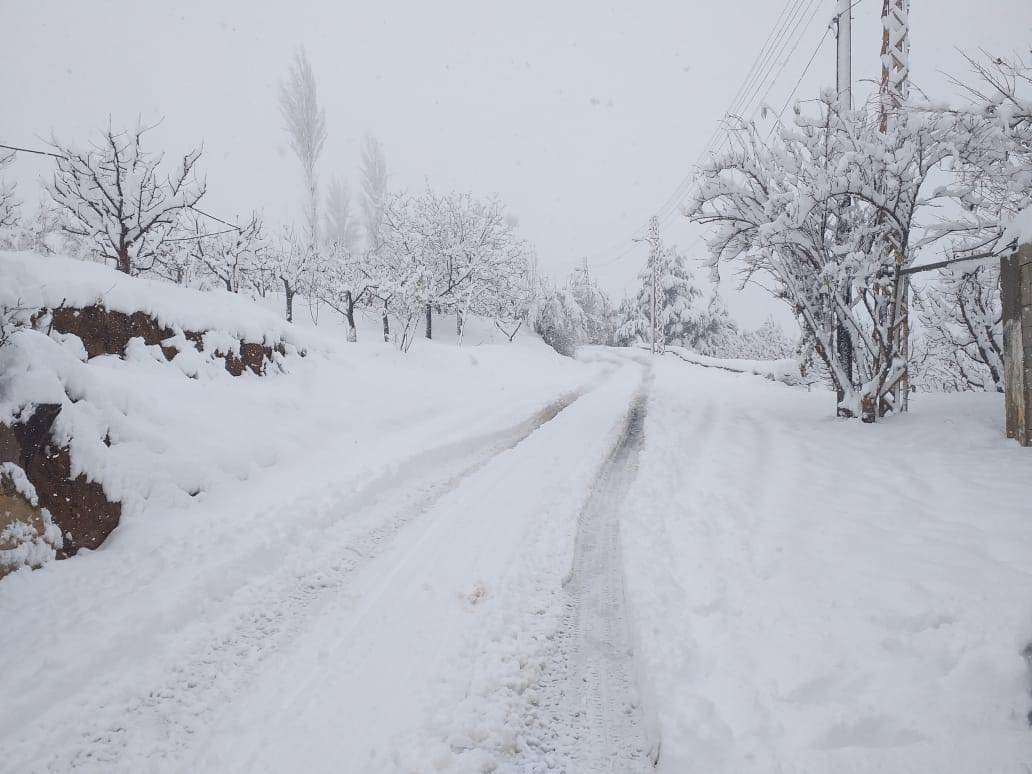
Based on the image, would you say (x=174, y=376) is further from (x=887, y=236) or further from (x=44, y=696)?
(x=887, y=236)

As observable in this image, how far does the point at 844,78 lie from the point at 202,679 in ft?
38.9

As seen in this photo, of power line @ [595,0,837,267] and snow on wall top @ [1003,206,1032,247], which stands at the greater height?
power line @ [595,0,837,267]

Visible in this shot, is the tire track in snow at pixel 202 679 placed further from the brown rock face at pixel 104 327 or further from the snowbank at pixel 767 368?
the snowbank at pixel 767 368

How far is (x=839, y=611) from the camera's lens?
8.85 ft

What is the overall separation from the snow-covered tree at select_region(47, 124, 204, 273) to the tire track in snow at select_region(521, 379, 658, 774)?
10.5 meters

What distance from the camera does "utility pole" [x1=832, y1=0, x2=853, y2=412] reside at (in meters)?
8.09

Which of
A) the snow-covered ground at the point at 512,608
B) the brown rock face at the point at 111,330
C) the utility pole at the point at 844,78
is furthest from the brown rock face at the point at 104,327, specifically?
the utility pole at the point at 844,78

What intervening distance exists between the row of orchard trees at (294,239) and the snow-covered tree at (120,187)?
27mm

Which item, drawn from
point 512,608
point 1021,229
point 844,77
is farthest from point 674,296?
point 512,608

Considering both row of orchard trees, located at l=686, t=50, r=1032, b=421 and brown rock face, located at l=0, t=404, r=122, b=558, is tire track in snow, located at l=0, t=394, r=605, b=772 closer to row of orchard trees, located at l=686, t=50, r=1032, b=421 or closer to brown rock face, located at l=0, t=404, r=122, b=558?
brown rock face, located at l=0, t=404, r=122, b=558

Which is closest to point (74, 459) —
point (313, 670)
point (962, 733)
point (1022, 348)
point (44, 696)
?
point (44, 696)

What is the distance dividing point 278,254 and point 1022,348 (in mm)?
24101

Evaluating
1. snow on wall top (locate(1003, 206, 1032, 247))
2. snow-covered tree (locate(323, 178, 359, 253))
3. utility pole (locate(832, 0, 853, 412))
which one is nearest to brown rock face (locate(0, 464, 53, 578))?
snow on wall top (locate(1003, 206, 1032, 247))

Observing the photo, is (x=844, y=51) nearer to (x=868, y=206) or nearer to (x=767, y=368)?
(x=868, y=206)
